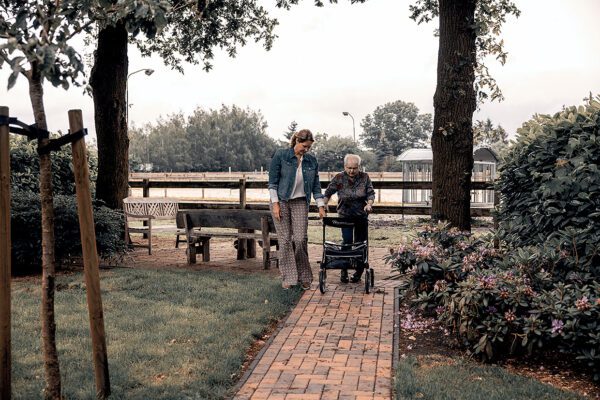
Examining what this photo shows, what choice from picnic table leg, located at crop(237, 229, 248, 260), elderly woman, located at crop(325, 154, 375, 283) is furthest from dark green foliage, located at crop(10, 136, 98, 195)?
elderly woman, located at crop(325, 154, 375, 283)

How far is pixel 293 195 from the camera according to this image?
8516mm

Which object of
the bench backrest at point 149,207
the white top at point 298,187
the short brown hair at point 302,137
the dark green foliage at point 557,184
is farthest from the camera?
the bench backrest at point 149,207

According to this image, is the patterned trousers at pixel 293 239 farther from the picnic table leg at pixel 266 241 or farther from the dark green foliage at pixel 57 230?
the dark green foliage at pixel 57 230

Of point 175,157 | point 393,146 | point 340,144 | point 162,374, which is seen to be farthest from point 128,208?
point 393,146

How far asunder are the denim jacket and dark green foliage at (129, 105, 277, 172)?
285 feet

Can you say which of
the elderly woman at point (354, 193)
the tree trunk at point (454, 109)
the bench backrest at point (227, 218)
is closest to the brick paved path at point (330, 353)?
the elderly woman at point (354, 193)

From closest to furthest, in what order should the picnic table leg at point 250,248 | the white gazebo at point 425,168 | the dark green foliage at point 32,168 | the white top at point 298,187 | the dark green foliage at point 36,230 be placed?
the white top at point 298,187 → the dark green foliage at point 36,230 → the picnic table leg at point 250,248 → the dark green foliage at point 32,168 → the white gazebo at point 425,168

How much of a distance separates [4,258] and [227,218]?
6.54 m

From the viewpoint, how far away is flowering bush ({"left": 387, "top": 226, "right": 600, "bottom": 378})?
525cm

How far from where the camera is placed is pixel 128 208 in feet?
42.9

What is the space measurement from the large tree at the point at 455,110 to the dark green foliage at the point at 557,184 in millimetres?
1186

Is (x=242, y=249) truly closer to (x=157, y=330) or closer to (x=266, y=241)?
(x=266, y=241)

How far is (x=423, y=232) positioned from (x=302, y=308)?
1.75 metres

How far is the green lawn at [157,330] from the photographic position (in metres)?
5.02
